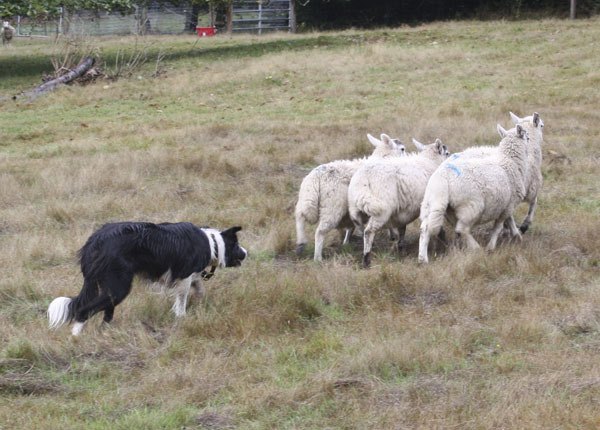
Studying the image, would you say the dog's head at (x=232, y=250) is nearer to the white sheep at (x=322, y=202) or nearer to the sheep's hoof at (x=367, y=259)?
the white sheep at (x=322, y=202)

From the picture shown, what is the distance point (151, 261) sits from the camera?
8109 mm

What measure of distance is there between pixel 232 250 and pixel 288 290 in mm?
943

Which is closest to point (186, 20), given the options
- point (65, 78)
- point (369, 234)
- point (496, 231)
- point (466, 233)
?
point (65, 78)

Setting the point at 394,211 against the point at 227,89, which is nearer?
the point at 394,211

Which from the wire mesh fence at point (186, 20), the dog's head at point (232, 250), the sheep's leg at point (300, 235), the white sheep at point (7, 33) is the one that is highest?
the wire mesh fence at point (186, 20)

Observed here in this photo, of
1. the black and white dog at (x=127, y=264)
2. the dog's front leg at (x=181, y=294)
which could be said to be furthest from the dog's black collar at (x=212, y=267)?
the dog's front leg at (x=181, y=294)

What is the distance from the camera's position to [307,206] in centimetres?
1065

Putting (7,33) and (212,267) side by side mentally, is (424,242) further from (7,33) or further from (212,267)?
(7,33)

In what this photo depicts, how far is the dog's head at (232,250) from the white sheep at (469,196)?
2083 millimetres

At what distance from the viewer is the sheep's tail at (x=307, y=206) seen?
35.0 feet

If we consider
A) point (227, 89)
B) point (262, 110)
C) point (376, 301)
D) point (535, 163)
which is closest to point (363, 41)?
point (227, 89)

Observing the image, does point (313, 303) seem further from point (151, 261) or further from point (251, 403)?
point (251, 403)

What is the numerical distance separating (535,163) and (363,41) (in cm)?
2092

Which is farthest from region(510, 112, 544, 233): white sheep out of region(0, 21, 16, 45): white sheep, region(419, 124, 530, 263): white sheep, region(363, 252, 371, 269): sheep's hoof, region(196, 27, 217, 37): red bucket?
region(0, 21, 16, 45): white sheep
